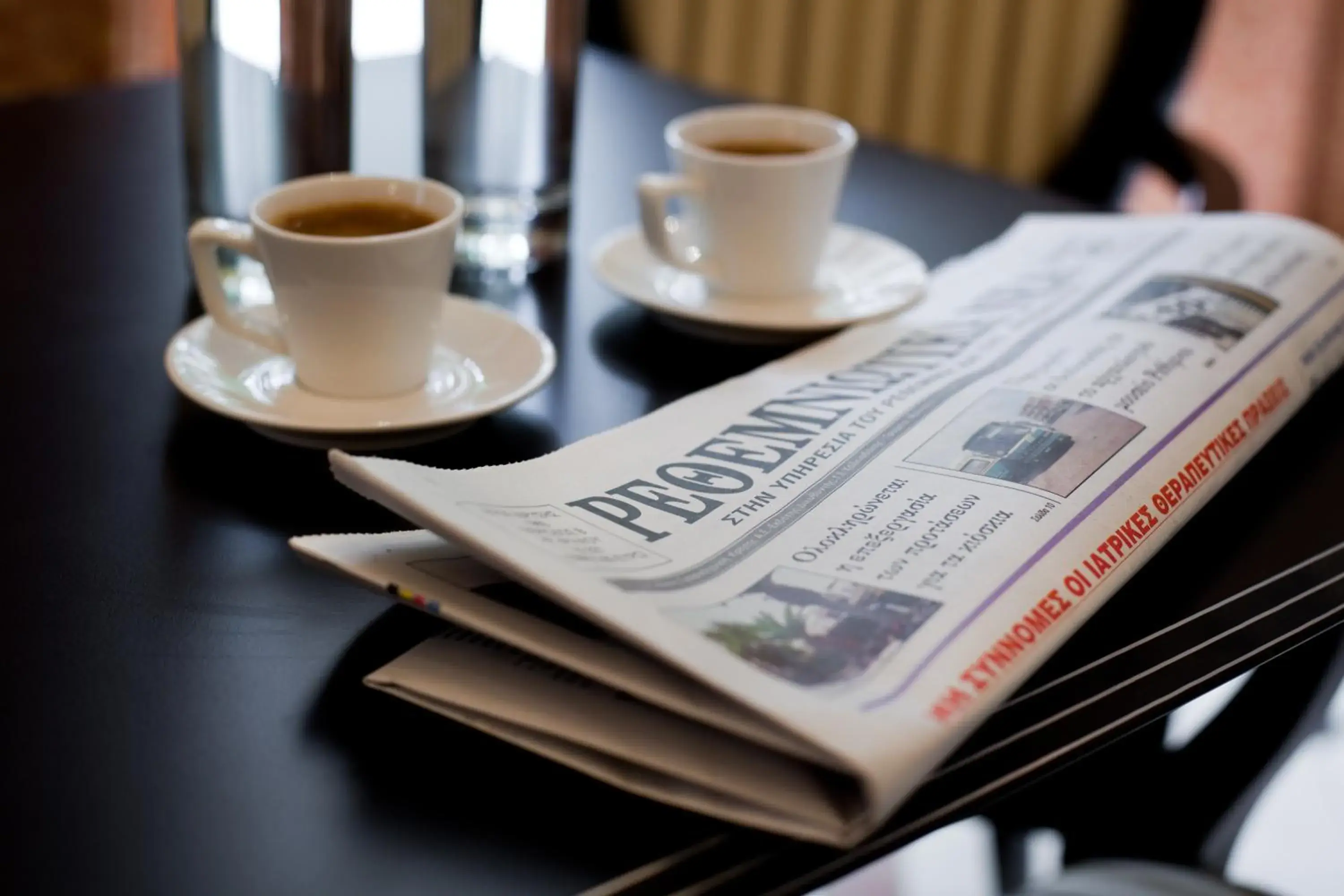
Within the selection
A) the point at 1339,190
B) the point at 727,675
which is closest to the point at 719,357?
the point at 727,675

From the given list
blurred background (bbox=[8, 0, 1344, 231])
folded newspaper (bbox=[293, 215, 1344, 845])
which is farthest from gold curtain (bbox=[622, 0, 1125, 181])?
folded newspaper (bbox=[293, 215, 1344, 845])

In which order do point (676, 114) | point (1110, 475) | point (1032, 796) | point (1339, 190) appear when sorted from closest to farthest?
point (1110, 475)
point (1032, 796)
point (676, 114)
point (1339, 190)

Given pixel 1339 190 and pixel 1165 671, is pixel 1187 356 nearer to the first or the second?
pixel 1165 671

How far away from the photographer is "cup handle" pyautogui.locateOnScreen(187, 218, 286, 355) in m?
0.59

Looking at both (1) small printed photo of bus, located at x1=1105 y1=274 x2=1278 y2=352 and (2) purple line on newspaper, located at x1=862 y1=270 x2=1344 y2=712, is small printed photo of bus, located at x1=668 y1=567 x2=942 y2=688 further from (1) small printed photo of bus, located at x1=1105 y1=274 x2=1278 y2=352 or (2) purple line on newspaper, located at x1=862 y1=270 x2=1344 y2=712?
(1) small printed photo of bus, located at x1=1105 y1=274 x2=1278 y2=352

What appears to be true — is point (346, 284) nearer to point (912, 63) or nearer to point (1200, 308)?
point (1200, 308)

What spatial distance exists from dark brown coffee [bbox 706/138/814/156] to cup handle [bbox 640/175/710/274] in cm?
4

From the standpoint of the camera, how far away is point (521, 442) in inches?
22.6

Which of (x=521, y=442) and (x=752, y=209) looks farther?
(x=752, y=209)

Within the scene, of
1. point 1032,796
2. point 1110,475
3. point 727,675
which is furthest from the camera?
point 1032,796

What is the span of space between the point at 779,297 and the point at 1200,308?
0.19 m

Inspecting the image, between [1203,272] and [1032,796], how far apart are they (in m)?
0.34

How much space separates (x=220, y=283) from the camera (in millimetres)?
608

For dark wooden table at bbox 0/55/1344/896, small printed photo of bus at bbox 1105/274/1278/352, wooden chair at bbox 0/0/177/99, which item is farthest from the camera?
wooden chair at bbox 0/0/177/99
